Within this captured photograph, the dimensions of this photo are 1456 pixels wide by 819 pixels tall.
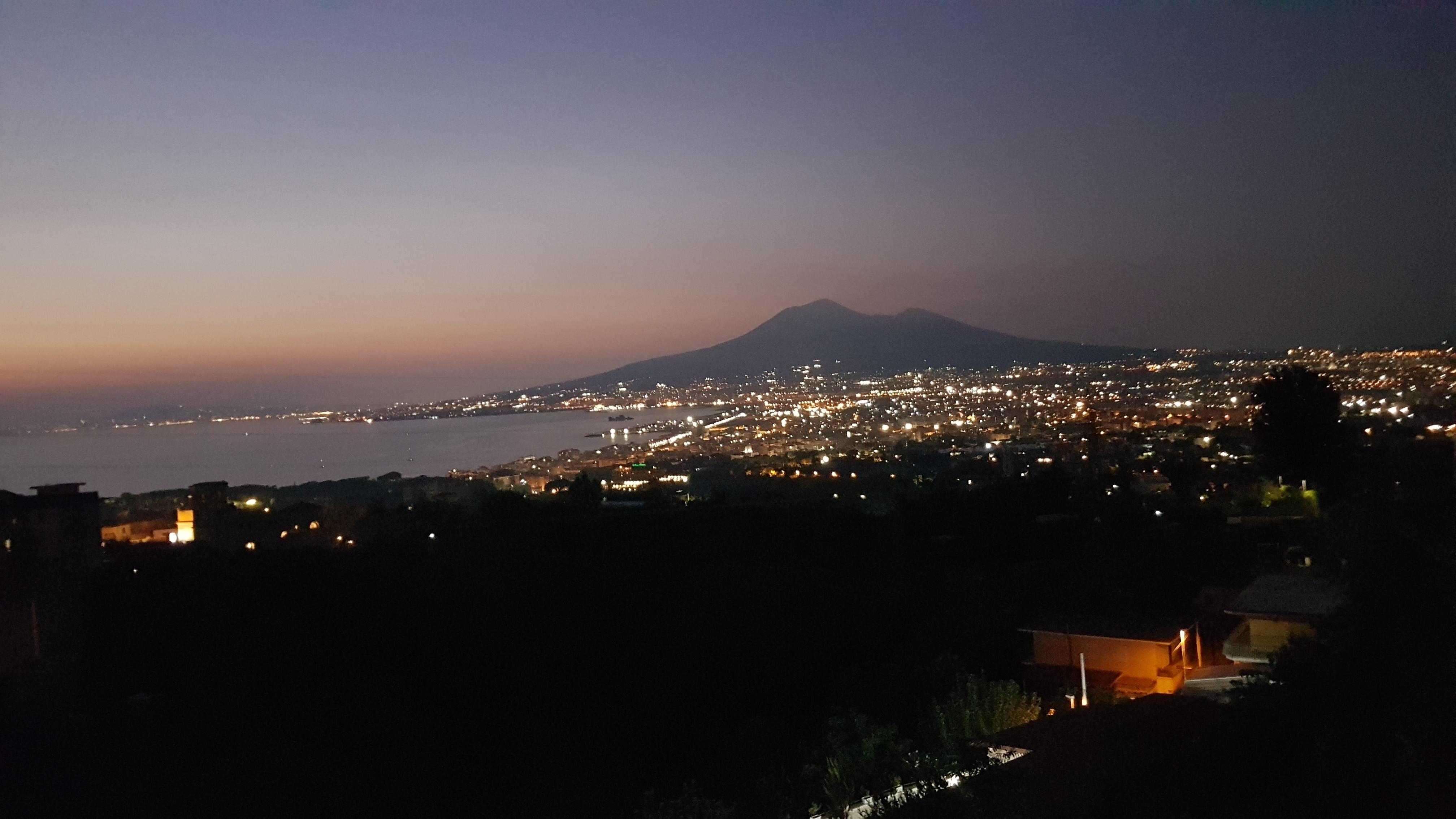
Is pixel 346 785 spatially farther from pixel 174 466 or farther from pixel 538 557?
pixel 174 466

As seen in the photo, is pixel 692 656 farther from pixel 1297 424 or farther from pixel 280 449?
pixel 280 449

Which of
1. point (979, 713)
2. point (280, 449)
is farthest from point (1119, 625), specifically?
point (280, 449)

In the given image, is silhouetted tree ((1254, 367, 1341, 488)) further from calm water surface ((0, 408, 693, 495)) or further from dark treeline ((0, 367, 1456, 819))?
calm water surface ((0, 408, 693, 495))

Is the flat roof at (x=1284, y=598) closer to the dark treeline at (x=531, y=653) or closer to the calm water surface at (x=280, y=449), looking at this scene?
the dark treeline at (x=531, y=653)

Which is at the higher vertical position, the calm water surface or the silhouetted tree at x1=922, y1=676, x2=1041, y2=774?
the calm water surface

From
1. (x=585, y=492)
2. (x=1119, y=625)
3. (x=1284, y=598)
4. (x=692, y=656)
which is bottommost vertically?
(x=692, y=656)

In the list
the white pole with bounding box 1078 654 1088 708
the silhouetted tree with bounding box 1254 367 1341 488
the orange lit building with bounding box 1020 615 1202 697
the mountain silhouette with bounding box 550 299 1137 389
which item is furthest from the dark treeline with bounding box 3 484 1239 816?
the mountain silhouette with bounding box 550 299 1137 389

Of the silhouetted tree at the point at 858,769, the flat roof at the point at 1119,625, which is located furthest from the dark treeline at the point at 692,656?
the flat roof at the point at 1119,625
